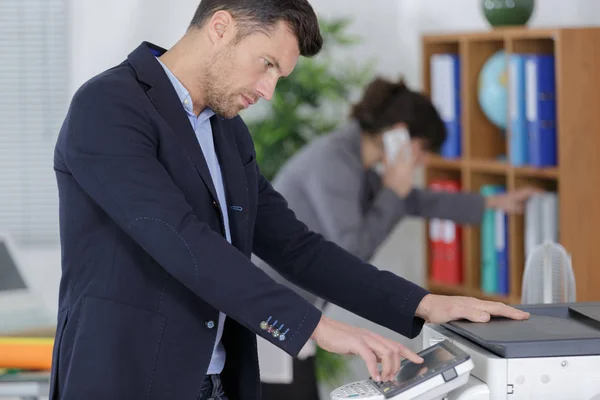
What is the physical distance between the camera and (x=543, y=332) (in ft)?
5.00

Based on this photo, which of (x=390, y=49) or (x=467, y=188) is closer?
(x=467, y=188)

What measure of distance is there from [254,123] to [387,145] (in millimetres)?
877

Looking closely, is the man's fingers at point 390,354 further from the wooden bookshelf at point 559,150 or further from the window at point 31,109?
the window at point 31,109

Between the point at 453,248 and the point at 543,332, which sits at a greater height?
the point at 543,332

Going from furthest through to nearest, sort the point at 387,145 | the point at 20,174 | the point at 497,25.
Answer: the point at 20,174 < the point at 497,25 < the point at 387,145

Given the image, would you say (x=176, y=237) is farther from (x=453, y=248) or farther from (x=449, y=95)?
(x=453, y=248)

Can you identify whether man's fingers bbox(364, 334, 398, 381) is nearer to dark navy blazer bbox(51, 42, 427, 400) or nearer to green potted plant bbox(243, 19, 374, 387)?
dark navy blazer bbox(51, 42, 427, 400)

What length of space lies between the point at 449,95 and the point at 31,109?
6.06 ft

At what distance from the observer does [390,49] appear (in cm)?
453

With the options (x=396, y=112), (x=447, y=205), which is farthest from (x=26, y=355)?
(x=447, y=205)

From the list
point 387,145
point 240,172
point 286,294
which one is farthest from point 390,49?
point 286,294

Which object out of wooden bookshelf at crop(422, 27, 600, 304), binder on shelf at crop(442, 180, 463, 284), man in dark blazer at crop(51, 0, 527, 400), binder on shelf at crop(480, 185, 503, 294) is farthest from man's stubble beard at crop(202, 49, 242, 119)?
binder on shelf at crop(442, 180, 463, 284)

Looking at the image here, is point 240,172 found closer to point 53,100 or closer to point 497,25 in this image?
point 497,25

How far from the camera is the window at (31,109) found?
4223mm
